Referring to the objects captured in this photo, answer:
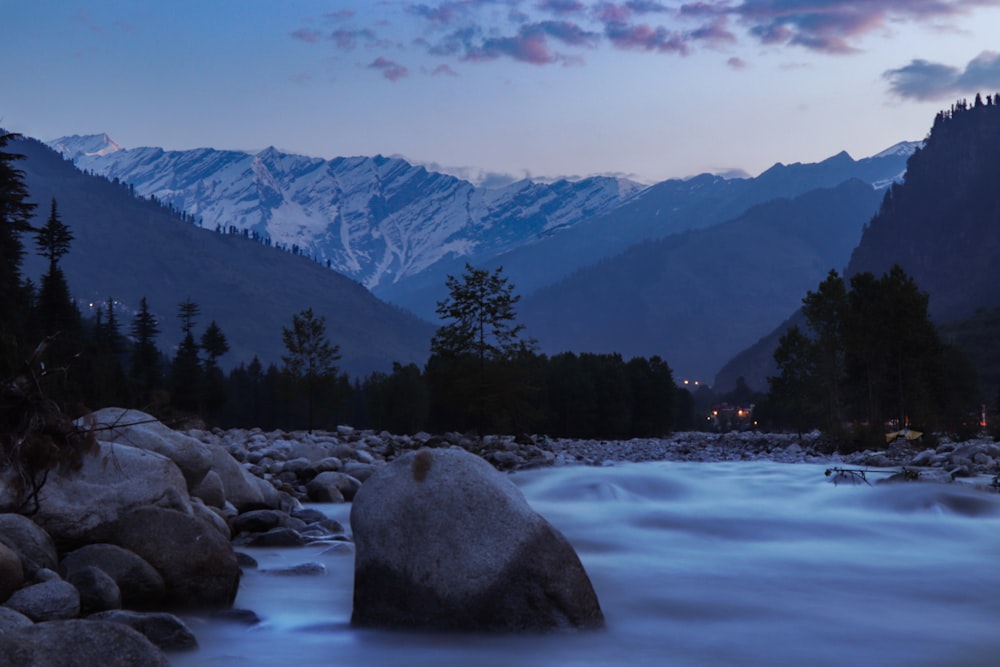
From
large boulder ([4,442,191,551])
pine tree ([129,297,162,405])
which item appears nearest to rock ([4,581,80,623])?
large boulder ([4,442,191,551])

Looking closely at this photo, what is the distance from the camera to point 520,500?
9648 millimetres

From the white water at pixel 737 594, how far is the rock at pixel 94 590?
2.97 feet

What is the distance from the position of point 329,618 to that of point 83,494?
121 inches

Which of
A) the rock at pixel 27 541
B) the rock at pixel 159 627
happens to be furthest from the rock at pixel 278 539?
the rock at pixel 159 627

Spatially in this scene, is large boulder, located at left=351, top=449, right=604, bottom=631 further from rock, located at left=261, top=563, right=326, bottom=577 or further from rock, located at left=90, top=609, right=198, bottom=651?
rock, located at left=261, top=563, right=326, bottom=577

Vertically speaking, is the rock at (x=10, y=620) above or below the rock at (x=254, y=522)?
above

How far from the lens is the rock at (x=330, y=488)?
2148 centimetres

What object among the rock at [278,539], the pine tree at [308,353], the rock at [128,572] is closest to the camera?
the rock at [128,572]

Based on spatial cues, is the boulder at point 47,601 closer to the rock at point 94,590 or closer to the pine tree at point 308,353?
the rock at point 94,590

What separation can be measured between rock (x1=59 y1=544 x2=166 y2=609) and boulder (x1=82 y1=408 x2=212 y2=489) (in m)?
3.07

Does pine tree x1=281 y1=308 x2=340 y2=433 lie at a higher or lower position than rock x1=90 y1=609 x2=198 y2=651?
higher

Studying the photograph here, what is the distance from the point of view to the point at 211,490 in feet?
49.3

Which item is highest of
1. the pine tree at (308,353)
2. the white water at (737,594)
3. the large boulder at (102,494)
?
the pine tree at (308,353)

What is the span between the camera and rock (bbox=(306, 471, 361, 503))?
21.5m
